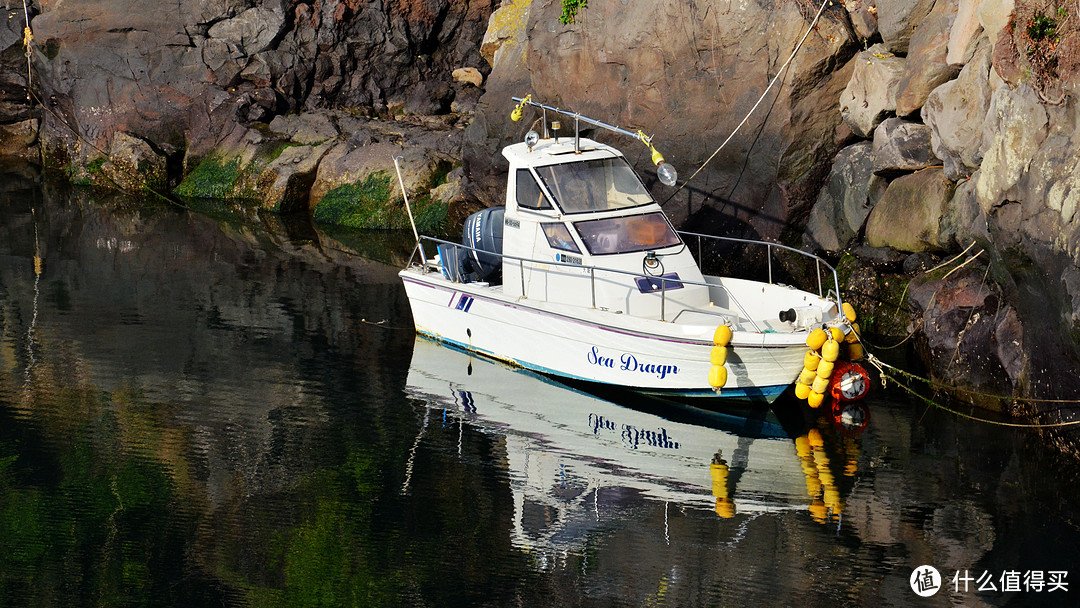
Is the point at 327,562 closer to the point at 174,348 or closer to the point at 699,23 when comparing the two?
the point at 174,348

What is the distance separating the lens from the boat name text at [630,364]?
44.7 feet

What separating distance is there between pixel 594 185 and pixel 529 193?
2.70 ft

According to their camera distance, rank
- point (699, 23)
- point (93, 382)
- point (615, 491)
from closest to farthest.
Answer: point (615, 491)
point (93, 382)
point (699, 23)

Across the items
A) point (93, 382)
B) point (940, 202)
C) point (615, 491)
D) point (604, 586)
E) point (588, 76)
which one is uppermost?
point (588, 76)

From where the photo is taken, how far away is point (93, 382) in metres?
14.6

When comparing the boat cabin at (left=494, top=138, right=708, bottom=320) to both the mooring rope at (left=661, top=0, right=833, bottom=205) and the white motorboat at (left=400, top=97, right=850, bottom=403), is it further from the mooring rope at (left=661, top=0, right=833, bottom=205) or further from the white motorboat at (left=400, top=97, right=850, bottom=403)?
the mooring rope at (left=661, top=0, right=833, bottom=205)

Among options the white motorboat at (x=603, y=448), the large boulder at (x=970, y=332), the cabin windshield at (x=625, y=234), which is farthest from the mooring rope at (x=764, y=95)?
the white motorboat at (x=603, y=448)

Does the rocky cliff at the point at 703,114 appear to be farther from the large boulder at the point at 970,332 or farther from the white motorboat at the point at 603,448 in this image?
the white motorboat at the point at 603,448

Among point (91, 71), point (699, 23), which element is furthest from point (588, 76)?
point (91, 71)

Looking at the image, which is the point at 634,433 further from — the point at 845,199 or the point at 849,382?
the point at 845,199

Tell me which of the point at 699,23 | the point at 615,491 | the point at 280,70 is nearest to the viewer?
the point at 615,491

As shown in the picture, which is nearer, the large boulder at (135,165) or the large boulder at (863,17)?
the large boulder at (863,17)

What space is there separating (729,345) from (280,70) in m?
18.6

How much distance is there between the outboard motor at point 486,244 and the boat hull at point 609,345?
0.52 meters
